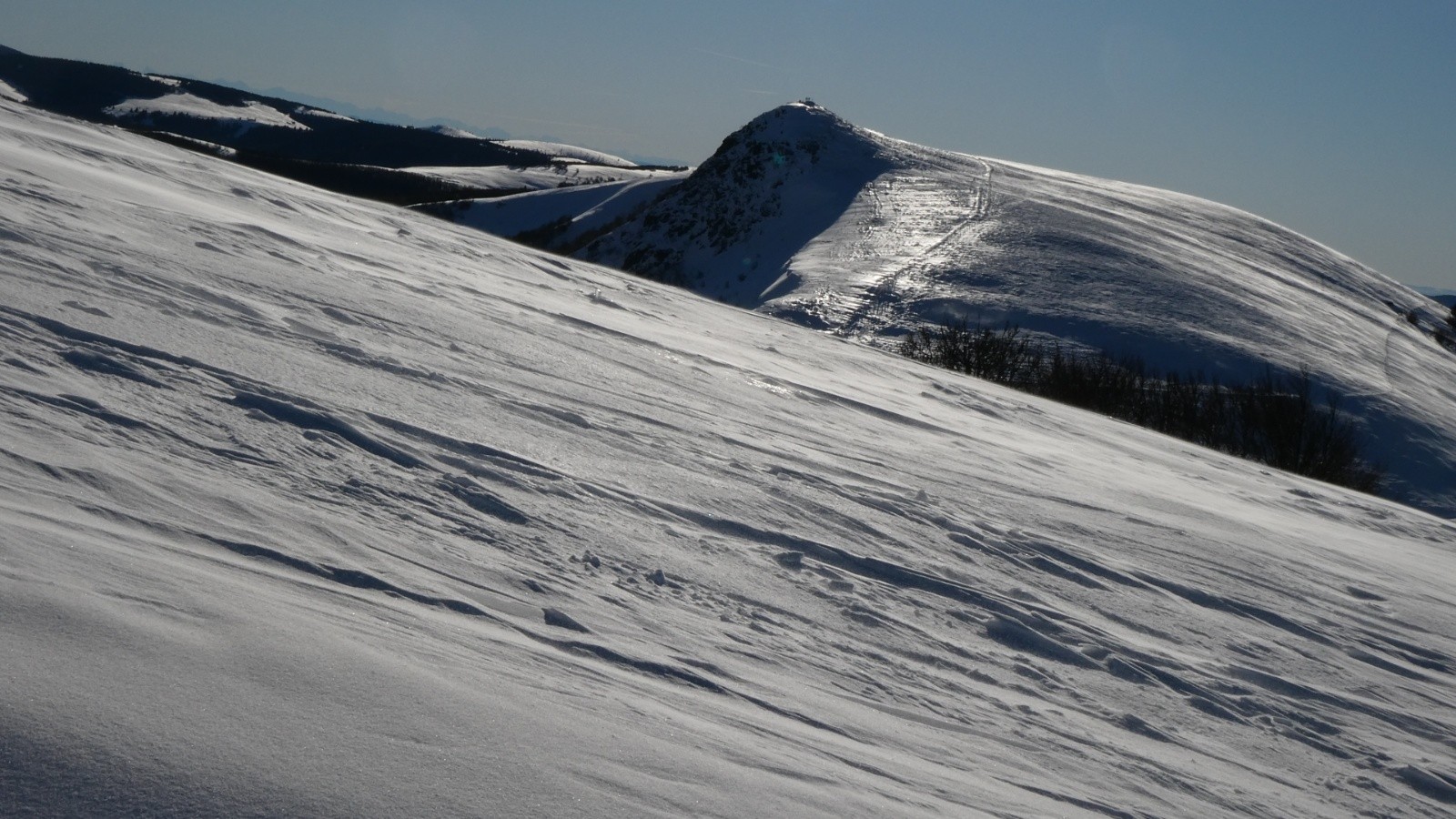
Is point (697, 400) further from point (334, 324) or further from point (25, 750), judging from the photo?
point (25, 750)

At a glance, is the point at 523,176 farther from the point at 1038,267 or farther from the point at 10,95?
the point at 1038,267

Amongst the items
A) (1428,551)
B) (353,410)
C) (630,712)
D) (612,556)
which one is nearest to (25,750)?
(630,712)

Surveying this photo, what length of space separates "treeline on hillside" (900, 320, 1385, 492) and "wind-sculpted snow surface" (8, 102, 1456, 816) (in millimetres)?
8180

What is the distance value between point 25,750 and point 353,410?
86.7 inches

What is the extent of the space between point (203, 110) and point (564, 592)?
155132mm

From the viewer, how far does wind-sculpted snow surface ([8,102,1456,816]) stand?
69.7 inches

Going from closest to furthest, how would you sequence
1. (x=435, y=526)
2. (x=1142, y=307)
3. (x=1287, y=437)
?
(x=435, y=526) → (x=1287, y=437) → (x=1142, y=307)

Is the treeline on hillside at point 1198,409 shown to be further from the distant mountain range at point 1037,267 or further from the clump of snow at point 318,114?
the clump of snow at point 318,114

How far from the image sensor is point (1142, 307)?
95.7 feet

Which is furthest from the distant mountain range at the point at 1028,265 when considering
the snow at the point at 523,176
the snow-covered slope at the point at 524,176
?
the snow at the point at 523,176

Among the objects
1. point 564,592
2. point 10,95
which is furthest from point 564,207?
point 564,592

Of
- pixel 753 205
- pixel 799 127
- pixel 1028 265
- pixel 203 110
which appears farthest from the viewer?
pixel 203 110

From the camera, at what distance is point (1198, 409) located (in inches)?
621

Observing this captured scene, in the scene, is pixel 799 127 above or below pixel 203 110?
below
